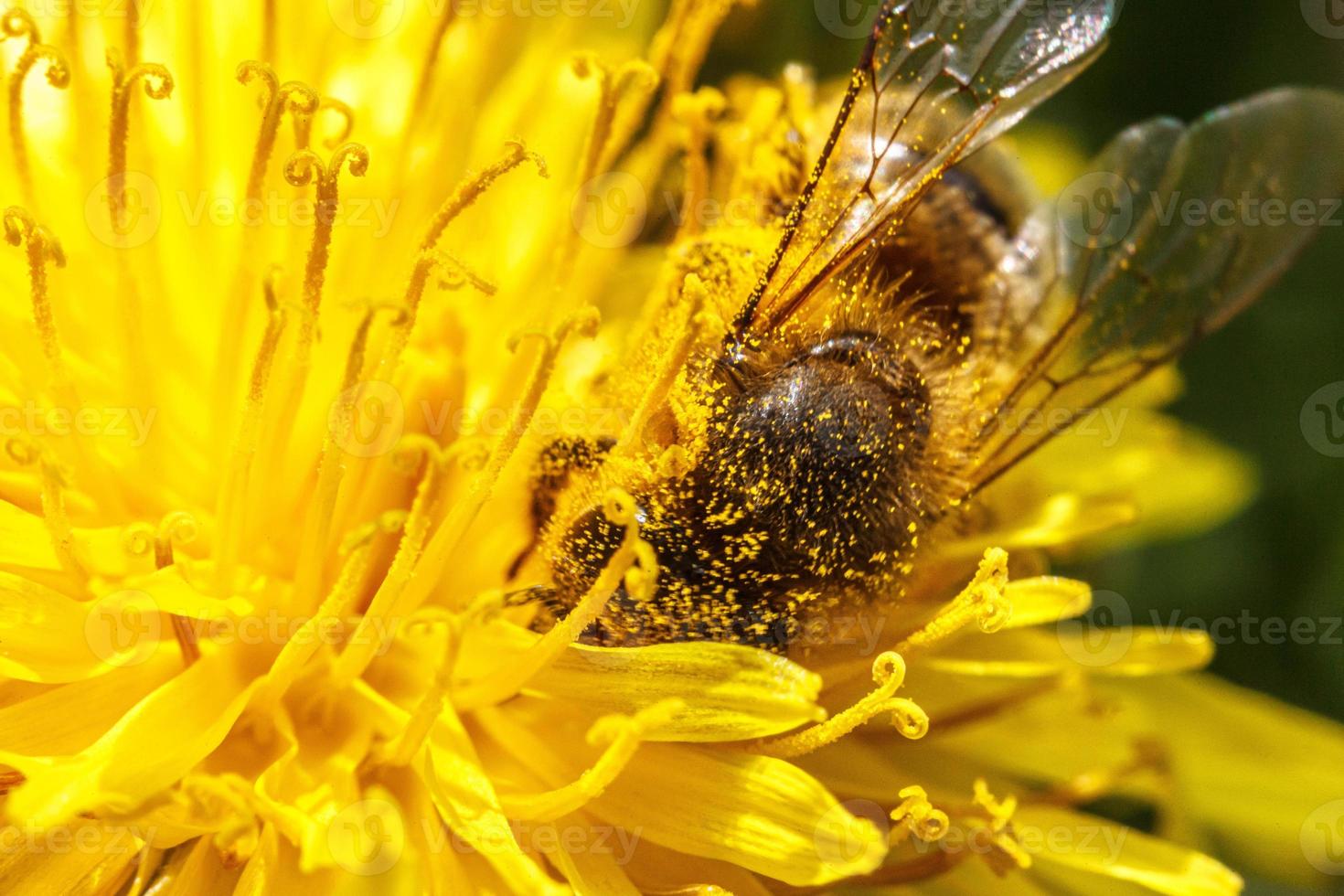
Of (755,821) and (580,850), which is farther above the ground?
(755,821)

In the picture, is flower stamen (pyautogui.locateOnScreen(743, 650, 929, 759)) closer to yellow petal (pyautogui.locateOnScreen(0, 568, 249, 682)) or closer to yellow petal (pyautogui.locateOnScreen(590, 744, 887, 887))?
yellow petal (pyautogui.locateOnScreen(590, 744, 887, 887))

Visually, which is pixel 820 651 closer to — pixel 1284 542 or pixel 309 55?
pixel 309 55

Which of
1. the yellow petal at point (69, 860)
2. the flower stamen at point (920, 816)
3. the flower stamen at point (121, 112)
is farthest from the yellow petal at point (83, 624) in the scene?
the flower stamen at point (920, 816)

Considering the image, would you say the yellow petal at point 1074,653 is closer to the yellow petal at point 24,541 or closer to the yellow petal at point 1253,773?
the yellow petal at point 1253,773

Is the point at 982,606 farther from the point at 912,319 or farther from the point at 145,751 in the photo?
the point at 145,751

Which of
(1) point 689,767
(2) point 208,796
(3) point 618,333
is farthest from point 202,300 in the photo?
(1) point 689,767

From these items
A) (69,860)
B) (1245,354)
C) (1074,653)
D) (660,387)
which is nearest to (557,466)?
(660,387)

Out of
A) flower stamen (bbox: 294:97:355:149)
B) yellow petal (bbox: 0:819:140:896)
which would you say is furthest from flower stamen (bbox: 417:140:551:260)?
yellow petal (bbox: 0:819:140:896)
